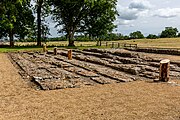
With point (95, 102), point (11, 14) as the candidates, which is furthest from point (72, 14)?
point (95, 102)

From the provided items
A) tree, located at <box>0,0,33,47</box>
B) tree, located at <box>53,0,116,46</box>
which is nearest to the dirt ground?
tree, located at <box>0,0,33,47</box>

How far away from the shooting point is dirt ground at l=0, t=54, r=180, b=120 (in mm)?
6762

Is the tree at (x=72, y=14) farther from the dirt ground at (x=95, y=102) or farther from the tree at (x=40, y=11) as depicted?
the dirt ground at (x=95, y=102)

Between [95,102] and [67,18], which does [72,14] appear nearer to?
[67,18]

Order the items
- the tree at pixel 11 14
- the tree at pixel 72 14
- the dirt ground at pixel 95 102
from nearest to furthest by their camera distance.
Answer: the dirt ground at pixel 95 102, the tree at pixel 11 14, the tree at pixel 72 14

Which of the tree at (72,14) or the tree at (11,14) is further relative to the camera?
the tree at (72,14)

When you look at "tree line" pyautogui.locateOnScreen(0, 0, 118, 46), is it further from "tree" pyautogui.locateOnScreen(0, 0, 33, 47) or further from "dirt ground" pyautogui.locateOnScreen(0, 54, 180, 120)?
"dirt ground" pyautogui.locateOnScreen(0, 54, 180, 120)

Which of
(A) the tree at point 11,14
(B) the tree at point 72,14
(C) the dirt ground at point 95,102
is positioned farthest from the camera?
(B) the tree at point 72,14

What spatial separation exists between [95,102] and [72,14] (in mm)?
39205

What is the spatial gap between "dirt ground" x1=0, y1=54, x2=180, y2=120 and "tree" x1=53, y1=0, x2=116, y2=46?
115 feet

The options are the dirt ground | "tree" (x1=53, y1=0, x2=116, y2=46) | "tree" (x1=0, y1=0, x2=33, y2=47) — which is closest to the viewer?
the dirt ground

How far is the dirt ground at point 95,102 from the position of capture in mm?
6762

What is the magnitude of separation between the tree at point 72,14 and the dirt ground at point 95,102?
35.1 m

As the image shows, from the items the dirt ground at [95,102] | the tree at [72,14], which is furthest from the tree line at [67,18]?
the dirt ground at [95,102]
